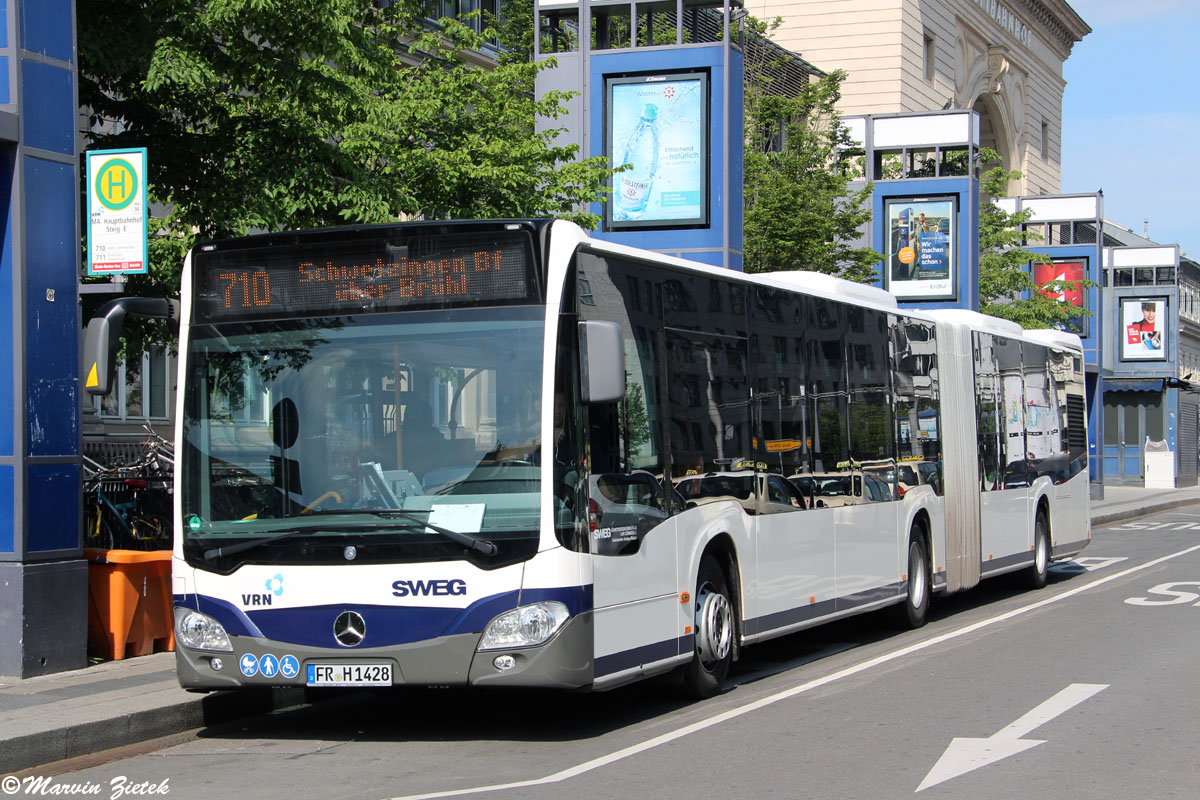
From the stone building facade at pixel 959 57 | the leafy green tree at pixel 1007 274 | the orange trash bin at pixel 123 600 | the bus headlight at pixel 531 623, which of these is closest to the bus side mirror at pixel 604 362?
the bus headlight at pixel 531 623

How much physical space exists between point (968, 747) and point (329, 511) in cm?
376

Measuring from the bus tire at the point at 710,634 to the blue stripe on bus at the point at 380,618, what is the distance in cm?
176

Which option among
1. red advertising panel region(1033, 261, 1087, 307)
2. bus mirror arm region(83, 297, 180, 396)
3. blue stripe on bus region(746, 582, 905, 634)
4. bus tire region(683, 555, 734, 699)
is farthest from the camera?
red advertising panel region(1033, 261, 1087, 307)

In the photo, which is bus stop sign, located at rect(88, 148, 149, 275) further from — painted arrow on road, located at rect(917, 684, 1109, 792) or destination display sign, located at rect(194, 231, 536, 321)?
painted arrow on road, located at rect(917, 684, 1109, 792)

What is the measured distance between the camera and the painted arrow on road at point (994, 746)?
736 centimetres

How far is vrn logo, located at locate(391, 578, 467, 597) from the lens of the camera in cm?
800

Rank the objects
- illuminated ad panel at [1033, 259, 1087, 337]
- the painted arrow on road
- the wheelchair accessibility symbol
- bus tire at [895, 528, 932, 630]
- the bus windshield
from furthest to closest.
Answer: illuminated ad panel at [1033, 259, 1087, 337]
bus tire at [895, 528, 932, 630]
the wheelchair accessibility symbol
the bus windshield
the painted arrow on road

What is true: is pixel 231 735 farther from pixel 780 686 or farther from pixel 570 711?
pixel 780 686

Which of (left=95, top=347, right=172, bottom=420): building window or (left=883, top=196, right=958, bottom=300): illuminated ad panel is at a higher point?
(left=883, top=196, right=958, bottom=300): illuminated ad panel

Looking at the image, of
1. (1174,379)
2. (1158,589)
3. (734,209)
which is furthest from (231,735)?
(1174,379)

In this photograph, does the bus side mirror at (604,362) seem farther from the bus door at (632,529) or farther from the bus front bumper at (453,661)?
the bus front bumper at (453,661)

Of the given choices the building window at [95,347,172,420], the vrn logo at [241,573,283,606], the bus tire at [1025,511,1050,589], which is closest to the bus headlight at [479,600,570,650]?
the vrn logo at [241,573,283,606]

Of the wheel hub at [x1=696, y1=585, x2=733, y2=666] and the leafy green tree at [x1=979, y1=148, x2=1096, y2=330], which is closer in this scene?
the wheel hub at [x1=696, y1=585, x2=733, y2=666]

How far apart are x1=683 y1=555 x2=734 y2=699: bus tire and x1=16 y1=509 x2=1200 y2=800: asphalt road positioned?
0.16 m
